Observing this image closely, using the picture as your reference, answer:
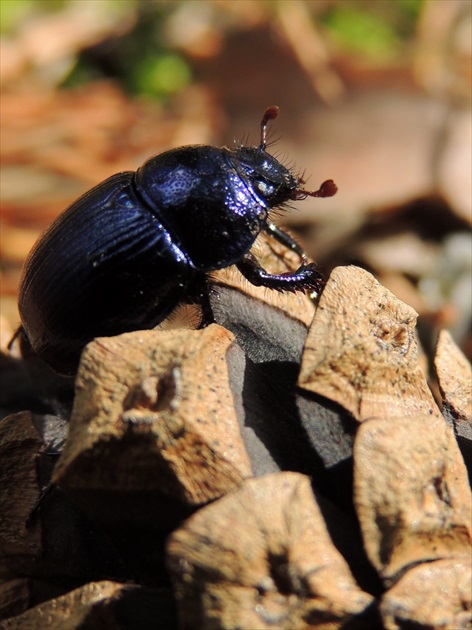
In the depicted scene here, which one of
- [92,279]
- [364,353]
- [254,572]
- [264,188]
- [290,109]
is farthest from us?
[290,109]

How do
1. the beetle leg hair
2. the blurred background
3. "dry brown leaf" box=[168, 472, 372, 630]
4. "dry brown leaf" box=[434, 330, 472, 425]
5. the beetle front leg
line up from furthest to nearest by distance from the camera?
the blurred background → the beetle leg hair → the beetle front leg → "dry brown leaf" box=[434, 330, 472, 425] → "dry brown leaf" box=[168, 472, 372, 630]

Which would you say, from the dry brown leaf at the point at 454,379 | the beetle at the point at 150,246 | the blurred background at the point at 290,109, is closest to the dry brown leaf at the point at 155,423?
the dry brown leaf at the point at 454,379

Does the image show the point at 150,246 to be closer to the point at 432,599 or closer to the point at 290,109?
the point at 432,599

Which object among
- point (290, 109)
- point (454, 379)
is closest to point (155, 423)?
point (454, 379)

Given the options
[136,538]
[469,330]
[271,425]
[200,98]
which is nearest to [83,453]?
[136,538]

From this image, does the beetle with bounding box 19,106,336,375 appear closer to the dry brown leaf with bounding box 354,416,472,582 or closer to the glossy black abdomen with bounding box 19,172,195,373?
the glossy black abdomen with bounding box 19,172,195,373

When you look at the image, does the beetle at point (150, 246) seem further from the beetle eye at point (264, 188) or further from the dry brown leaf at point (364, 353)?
the dry brown leaf at point (364, 353)

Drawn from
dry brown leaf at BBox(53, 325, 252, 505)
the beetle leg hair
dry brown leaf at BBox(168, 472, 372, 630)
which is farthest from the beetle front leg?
dry brown leaf at BBox(168, 472, 372, 630)
